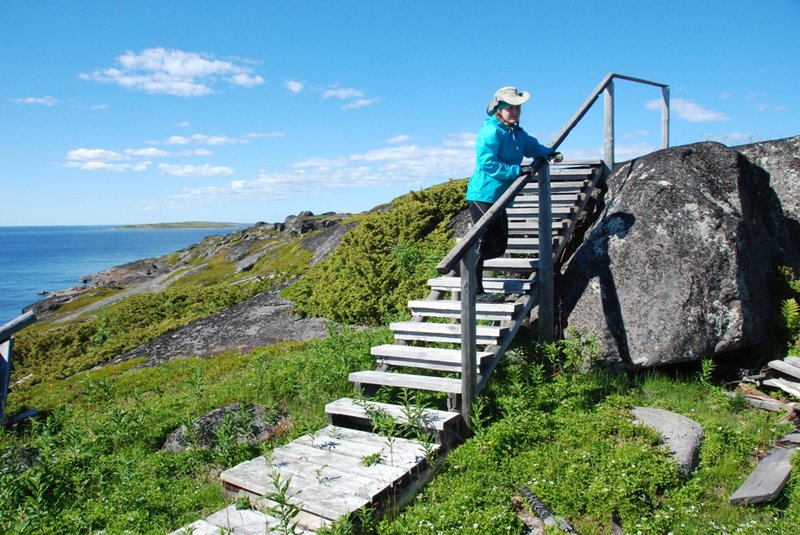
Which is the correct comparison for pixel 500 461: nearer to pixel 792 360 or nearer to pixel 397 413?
pixel 397 413

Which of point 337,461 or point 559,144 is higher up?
point 559,144

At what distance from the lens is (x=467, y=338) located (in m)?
6.83

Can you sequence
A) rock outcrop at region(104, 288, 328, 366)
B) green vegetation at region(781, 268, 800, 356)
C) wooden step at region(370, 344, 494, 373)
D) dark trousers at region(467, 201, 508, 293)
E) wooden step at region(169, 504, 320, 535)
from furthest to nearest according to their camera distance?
rock outcrop at region(104, 288, 328, 366) < green vegetation at region(781, 268, 800, 356) < dark trousers at region(467, 201, 508, 293) < wooden step at region(370, 344, 494, 373) < wooden step at region(169, 504, 320, 535)

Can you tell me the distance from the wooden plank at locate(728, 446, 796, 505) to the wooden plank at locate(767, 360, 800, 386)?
81.1 inches

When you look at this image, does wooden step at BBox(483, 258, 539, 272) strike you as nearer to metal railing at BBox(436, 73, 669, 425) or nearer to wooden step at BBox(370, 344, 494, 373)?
metal railing at BBox(436, 73, 669, 425)

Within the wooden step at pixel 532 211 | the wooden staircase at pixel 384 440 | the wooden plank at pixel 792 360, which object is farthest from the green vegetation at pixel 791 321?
the wooden step at pixel 532 211

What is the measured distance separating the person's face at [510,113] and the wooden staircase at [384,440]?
6.56 ft

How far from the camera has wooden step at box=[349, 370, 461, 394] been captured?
22.7 feet

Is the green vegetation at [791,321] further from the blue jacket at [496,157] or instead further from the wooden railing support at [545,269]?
the blue jacket at [496,157]

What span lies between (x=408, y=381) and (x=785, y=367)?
527cm

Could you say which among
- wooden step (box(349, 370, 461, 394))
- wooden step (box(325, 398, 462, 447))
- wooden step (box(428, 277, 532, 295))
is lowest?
wooden step (box(325, 398, 462, 447))

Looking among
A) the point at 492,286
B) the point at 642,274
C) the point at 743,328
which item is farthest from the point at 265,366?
the point at 743,328

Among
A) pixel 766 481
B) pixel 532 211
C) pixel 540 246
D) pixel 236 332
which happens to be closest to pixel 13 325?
pixel 236 332

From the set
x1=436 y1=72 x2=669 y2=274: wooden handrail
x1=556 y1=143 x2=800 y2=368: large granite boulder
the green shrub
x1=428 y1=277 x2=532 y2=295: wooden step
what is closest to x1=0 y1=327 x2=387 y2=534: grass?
x1=428 y1=277 x2=532 y2=295: wooden step
